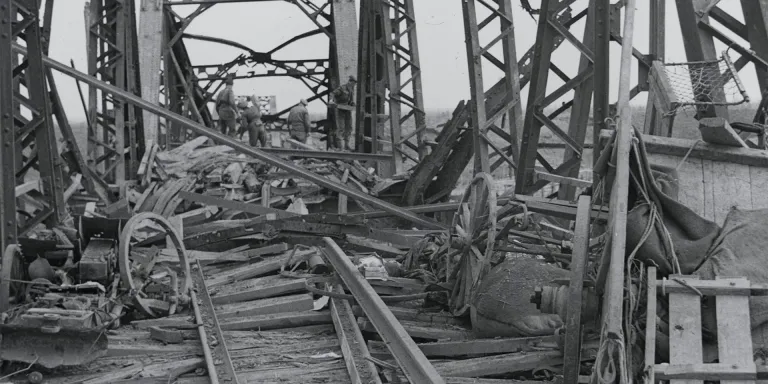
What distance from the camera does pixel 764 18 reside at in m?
8.66

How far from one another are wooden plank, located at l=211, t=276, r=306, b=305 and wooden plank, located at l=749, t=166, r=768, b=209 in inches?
209

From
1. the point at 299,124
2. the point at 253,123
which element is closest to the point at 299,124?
the point at 299,124

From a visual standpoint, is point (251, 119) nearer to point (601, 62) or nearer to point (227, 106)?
point (227, 106)

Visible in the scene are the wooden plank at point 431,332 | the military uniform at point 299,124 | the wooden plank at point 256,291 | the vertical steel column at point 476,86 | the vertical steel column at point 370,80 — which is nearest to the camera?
the wooden plank at point 431,332

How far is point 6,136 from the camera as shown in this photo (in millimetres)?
9820

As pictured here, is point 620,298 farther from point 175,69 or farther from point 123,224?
point 175,69

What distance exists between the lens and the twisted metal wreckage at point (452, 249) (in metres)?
6.38

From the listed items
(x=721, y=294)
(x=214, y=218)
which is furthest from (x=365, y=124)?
(x=721, y=294)

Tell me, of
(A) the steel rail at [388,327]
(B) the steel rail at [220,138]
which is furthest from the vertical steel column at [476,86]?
(A) the steel rail at [388,327]

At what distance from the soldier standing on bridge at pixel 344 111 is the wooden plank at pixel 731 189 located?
17.0m

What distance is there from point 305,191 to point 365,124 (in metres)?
3.40

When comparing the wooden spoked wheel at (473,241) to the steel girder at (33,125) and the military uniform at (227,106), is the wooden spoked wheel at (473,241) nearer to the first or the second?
the steel girder at (33,125)

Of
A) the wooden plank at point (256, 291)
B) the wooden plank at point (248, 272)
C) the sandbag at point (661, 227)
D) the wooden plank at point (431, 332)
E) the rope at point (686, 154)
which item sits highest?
the rope at point (686, 154)

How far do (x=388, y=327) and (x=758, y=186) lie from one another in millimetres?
3042
